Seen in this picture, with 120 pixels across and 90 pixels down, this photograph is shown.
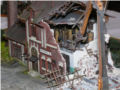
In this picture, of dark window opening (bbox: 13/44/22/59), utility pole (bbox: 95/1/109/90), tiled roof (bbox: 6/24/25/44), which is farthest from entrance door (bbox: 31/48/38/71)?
utility pole (bbox: 95/1/109/90)

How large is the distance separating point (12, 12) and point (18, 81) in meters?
12.0

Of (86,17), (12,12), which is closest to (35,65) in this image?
(86,17)

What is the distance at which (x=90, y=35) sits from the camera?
29828 millimetres

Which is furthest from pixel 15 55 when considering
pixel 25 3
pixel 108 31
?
pixel 108 31

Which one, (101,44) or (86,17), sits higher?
(86,17)

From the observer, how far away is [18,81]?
32.5 m

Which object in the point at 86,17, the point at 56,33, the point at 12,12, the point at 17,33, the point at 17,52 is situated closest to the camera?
the point at 86,17

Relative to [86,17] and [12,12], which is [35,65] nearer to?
[86,17]

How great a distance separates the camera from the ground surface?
30864mm

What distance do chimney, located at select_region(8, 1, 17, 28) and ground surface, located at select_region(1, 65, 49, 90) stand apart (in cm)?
736

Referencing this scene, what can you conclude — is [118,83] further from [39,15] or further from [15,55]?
[15,55]

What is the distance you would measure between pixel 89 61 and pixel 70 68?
2.02 metres

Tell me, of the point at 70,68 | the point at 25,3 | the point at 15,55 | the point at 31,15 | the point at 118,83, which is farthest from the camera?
the point at 25,3

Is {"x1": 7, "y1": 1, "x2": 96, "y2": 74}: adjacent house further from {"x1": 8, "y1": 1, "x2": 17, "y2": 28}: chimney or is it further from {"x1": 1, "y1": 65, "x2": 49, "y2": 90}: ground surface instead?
{"x1": 8, "y1": 1, "x2": 17, "y2": 28}: chimney
